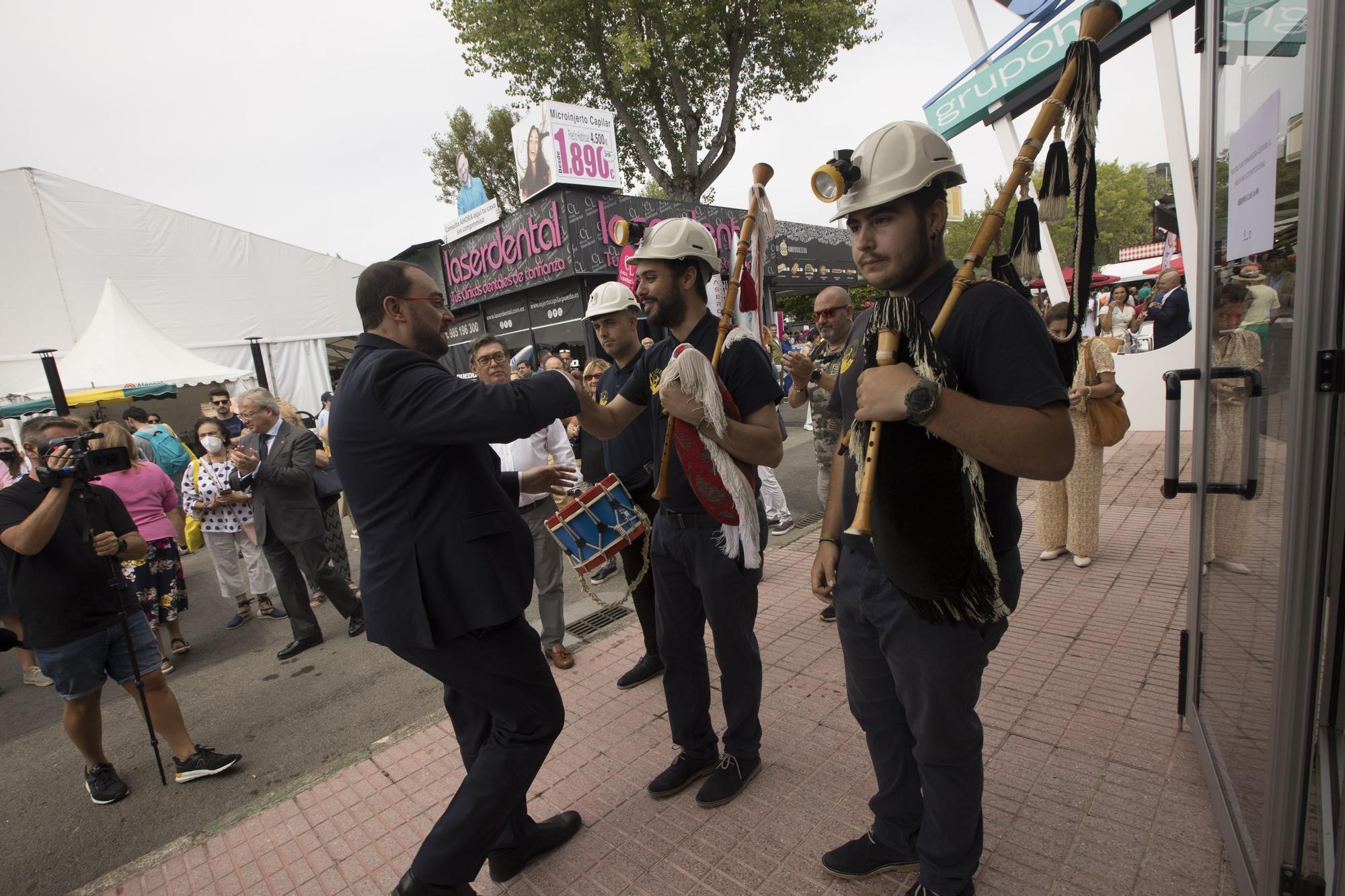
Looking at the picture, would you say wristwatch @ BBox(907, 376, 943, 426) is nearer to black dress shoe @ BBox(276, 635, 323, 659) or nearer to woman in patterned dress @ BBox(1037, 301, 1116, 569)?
woman in patterned dress @ BBox(1037, 301, 1116, 569)

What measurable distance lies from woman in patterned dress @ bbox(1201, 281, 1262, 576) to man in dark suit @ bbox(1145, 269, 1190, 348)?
247 inches

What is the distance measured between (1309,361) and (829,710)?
2.34 metres

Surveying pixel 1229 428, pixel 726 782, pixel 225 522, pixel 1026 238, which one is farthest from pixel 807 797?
pixel 225 522

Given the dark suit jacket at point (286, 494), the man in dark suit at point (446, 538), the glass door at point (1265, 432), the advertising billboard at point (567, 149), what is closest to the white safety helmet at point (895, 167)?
the glass door at point (1265, 432)

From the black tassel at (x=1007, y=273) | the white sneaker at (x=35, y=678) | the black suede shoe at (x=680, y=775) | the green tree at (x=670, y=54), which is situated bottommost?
the white sneaker at (x=35, y=678)

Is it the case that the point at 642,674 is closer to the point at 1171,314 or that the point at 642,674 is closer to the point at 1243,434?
the point at 1243,434

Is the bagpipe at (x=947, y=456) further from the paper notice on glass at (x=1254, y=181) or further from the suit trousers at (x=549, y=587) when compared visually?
the suit trousers at (x=549, y=587)

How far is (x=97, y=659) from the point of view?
3312 mm

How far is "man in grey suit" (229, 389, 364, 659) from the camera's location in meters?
5.04

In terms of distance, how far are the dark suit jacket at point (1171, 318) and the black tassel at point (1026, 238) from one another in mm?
7425

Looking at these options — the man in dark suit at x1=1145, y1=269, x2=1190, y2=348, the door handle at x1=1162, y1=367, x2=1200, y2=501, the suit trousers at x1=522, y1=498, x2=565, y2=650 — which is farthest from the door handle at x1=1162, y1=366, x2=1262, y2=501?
the man in dark suit at x1=1145, y1=269, x2=1190, y2=348

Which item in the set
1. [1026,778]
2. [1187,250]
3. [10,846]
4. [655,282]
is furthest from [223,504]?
[1187,250]

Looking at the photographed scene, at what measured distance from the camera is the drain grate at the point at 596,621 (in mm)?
4758

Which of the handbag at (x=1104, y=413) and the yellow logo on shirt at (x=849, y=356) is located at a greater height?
the yellow logo on shirt at (x=849, y=356)
